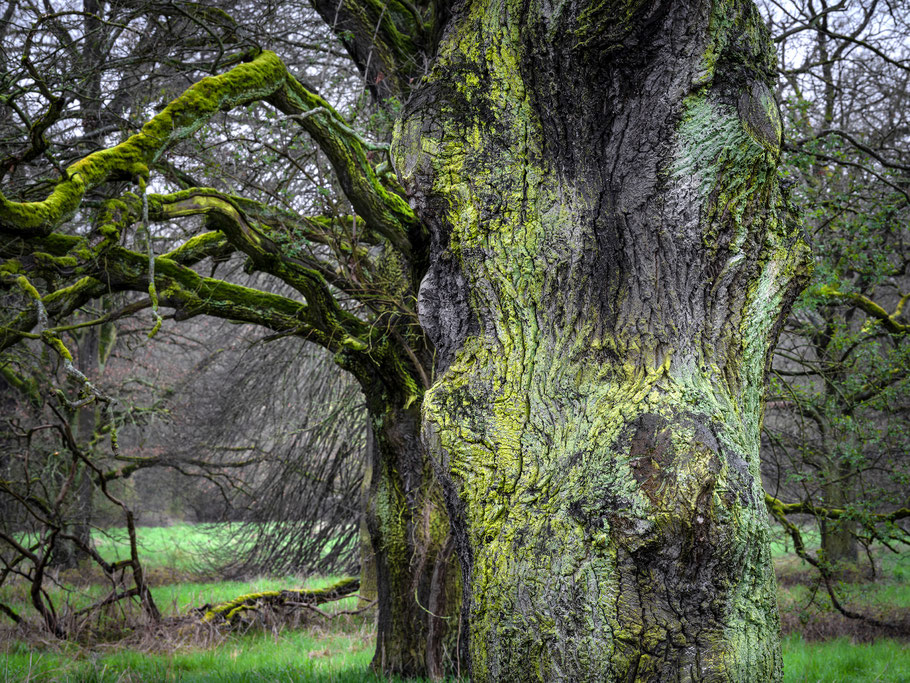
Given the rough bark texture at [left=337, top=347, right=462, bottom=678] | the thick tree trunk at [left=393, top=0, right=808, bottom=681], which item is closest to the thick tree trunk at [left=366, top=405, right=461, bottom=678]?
the rough bark texture at [left=337, top=347, right=462, bottom=678]

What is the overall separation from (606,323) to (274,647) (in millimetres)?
5285

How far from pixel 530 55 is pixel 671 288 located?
3.35ft

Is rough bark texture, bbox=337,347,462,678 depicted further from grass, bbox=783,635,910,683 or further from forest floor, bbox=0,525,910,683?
grass, bbox=783,635,910,683

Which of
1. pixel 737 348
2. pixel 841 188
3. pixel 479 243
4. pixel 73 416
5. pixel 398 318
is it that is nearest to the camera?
pixel 737 348

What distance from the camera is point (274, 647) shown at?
6.13m

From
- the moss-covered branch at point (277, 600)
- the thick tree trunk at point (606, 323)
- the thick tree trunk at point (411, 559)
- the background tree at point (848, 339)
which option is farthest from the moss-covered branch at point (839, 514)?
the moss-covered branch at point (277, 600)

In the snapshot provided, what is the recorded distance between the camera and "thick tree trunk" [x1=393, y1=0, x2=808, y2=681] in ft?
6.29

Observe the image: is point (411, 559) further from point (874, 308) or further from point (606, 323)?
point (874, 308)

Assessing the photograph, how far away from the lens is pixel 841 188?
7848mm

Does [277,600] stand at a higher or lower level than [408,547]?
lower

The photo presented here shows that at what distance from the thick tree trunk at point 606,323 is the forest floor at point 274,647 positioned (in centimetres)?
300

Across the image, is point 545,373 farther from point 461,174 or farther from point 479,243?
point 461,174

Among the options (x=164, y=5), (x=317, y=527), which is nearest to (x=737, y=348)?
(x=164, y=5)

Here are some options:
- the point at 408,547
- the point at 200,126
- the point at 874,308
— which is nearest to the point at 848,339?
the point at 874,308
